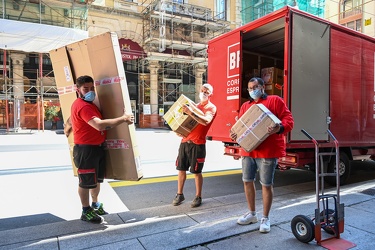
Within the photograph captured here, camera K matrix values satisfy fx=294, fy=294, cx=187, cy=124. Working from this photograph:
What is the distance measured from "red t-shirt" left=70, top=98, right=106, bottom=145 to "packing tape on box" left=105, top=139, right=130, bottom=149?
292 millimetres

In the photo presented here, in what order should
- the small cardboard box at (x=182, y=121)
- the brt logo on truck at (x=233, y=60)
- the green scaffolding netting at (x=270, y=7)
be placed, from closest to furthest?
the small cardboard box at (x=182, y=121) → the brt logo on truck at (x=233, y=60) → the green scaffolding netting at (x=270, y=7)

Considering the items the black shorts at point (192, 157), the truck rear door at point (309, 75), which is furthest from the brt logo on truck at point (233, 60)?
the black shorts at point (192, 157)

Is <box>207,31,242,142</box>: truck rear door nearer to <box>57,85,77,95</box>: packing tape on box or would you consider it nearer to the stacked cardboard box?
the stacked cardboard box

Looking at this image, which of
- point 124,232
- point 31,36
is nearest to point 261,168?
point 124,232

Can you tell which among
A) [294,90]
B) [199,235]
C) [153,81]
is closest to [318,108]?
[294,90]

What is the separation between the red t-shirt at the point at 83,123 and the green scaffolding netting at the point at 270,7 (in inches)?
910

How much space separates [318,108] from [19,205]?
5.51 m

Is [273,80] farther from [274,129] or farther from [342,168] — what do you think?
[274,129]

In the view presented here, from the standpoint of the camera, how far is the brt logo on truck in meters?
5.96

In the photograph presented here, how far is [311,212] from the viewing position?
4207mm

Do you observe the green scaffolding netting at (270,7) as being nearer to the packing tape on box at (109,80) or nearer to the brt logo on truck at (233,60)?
the brt logo on truck at (233,60)

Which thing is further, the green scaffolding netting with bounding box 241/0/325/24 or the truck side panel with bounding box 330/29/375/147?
the green scaffolding netting with bounding box 241/0/325/24

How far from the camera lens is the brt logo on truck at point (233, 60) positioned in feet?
19.6

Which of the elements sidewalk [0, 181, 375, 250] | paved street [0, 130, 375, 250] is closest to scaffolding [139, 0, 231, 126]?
paved street [0, 130, 375, 250]
